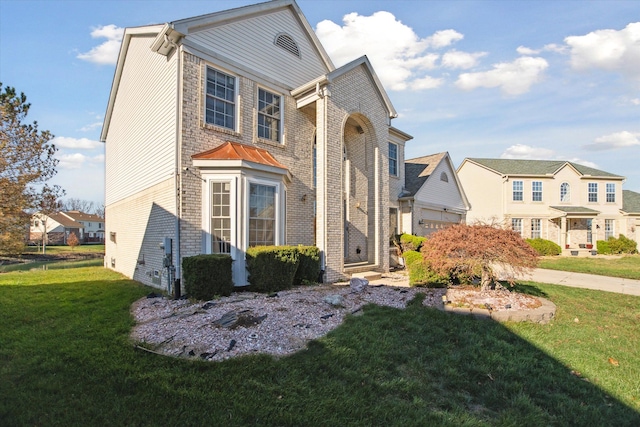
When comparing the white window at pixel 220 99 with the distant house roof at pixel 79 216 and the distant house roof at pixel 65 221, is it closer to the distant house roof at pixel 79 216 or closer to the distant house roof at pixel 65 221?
the distant house roof at pixel 65 221

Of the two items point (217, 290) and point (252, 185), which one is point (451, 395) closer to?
point (217, 290)

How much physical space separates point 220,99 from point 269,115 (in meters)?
1.73

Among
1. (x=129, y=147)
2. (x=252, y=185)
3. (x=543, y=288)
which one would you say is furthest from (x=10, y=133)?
(x=543, y=288)

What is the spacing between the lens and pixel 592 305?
24.7 ft

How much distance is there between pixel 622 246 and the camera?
23734mm

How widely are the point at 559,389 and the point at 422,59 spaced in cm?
1245

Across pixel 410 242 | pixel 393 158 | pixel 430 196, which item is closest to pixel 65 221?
pixel 393 158

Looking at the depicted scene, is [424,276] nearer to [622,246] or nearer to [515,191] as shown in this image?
[515,191]

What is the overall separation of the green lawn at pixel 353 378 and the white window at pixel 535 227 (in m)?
22.2

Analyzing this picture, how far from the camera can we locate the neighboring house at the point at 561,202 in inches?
982

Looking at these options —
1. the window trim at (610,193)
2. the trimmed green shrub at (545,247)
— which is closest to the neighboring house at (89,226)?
the trimmed green shrub at (545,247)

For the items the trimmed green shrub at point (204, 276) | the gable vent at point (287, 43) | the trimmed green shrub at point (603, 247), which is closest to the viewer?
the trimmed green shrub at point (204, 276)

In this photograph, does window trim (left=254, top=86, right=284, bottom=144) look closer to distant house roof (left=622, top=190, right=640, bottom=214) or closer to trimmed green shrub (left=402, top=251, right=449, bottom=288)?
trimmed green shrub (left=402, top=251, right=449, bottom=288)

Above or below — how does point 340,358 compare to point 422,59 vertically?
below
